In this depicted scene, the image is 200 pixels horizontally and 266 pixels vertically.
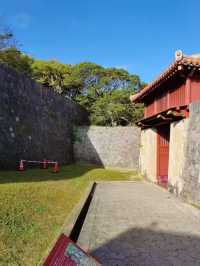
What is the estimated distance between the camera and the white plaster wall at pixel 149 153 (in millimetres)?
13281

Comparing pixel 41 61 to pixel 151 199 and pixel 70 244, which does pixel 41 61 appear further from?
pixel 70 244

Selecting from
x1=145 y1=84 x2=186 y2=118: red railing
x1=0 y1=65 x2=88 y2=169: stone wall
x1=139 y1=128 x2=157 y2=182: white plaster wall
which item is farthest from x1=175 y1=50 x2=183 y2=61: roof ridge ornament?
x1=0 y1=65 x2=88 y2=169: stone wall

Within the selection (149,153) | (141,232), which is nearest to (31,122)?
(149,153)

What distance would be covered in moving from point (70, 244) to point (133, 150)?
17.3m

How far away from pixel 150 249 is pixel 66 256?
2.38m

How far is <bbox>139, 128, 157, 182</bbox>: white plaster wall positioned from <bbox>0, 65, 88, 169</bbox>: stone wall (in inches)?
201

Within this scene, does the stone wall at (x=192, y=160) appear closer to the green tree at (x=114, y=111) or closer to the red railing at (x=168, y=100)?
the red railing at (x=168, y=100)

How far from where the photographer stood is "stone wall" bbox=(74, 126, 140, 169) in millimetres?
19859

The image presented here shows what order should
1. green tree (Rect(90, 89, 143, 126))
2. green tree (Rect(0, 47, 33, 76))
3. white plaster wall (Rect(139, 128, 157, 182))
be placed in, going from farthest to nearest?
green tree (Rect(90, 89, 143, 126))
green tree (Rect(0, 47, 33, 76))
white plaster wall (Rect(139, 128, 157, 182))

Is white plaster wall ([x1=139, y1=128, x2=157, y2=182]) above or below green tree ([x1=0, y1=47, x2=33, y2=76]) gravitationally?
below

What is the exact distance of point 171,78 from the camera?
33.3 ft

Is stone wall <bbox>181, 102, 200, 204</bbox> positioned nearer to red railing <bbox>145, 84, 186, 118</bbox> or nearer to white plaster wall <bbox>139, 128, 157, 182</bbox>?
red railing <bbox>145, 84, 186, 118</bbox>

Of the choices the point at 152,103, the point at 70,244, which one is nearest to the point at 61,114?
the point at 152,103

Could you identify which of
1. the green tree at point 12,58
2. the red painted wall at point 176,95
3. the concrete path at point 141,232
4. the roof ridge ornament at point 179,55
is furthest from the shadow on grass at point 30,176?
the green tree at point 12,58
